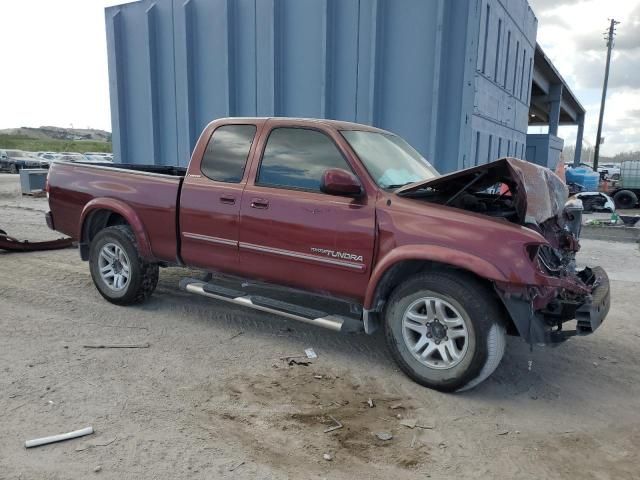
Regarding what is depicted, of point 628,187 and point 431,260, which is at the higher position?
point 431,260

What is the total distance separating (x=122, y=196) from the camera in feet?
17.2

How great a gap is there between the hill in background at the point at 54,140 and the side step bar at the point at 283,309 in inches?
2476

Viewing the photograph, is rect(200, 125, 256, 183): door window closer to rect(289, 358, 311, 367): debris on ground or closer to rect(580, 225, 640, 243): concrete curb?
rect(289, 358, 311, 367): debris on ground

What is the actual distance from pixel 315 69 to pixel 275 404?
6020mm

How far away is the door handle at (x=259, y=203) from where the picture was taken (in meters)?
Result: 4.31

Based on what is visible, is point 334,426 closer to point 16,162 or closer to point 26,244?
point 26,244

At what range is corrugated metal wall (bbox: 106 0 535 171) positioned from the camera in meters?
7.14

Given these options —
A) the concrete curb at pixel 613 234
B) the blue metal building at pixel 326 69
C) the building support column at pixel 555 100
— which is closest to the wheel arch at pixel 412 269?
the blue metal building at pixel 326 69

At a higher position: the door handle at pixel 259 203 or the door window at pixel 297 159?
the door window at pixel 297 159

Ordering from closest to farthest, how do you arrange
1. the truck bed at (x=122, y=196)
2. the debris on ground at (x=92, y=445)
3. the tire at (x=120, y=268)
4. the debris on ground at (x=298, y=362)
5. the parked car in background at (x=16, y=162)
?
A: the debris on ground at (x=92, y=445)
the debris on ground at (x=298, y=362)
the truck bed at (x=122, y=196)
the tire at (x=120, y=268)
the parked car in background at (x=16, y=162)

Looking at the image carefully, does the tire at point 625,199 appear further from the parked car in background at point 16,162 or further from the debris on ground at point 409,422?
the parked car in background at point 16,162

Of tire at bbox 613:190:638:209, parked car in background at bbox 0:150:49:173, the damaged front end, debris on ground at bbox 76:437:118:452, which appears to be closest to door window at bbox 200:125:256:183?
the damaged front end

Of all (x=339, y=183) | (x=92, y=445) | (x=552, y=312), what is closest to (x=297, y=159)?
(x=339, y=183)

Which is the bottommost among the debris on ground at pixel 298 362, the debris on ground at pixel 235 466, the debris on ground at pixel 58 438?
the debris on ground at pixel 298 362
